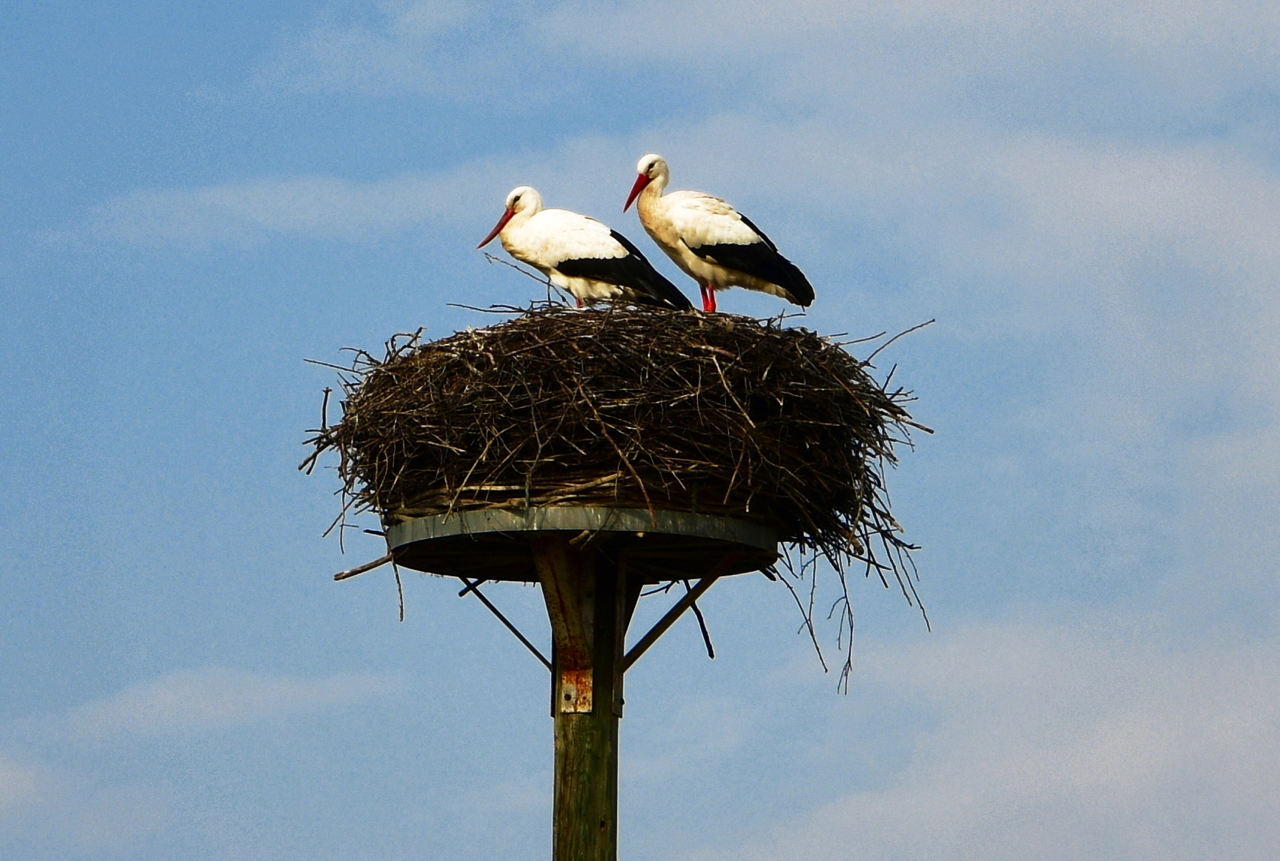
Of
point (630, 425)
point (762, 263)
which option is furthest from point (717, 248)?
point (630, 425)

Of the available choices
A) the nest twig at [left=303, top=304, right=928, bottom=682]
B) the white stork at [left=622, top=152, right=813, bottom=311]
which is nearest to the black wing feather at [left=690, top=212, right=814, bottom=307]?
the white stork at [left=622, top=152, right=813, bottom=311]

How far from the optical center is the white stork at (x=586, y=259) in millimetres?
10773

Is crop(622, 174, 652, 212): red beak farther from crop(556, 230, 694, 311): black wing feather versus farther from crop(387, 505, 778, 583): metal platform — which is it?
crop(387, 505, 778, 583): metal platform

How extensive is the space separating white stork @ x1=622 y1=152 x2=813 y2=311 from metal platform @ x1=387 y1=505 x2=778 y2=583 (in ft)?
8.50

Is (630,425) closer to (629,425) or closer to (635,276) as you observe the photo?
(629,425)

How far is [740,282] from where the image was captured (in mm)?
11336

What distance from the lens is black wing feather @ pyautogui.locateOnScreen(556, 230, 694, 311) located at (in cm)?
1074

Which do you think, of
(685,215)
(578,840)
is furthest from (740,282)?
(578,840)

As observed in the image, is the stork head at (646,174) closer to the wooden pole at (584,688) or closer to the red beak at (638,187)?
the red beak at (638,187)

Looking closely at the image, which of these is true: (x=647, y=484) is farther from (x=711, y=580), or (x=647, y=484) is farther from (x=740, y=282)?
(x=740, y=282)

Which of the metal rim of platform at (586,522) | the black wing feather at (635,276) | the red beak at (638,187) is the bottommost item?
the metal rim of platform at (586,522)

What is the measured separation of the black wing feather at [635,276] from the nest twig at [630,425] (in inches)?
78.9

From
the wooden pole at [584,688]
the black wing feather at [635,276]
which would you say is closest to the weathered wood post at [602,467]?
the wooden pole at [584,688]

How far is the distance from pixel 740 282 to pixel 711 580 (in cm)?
309
